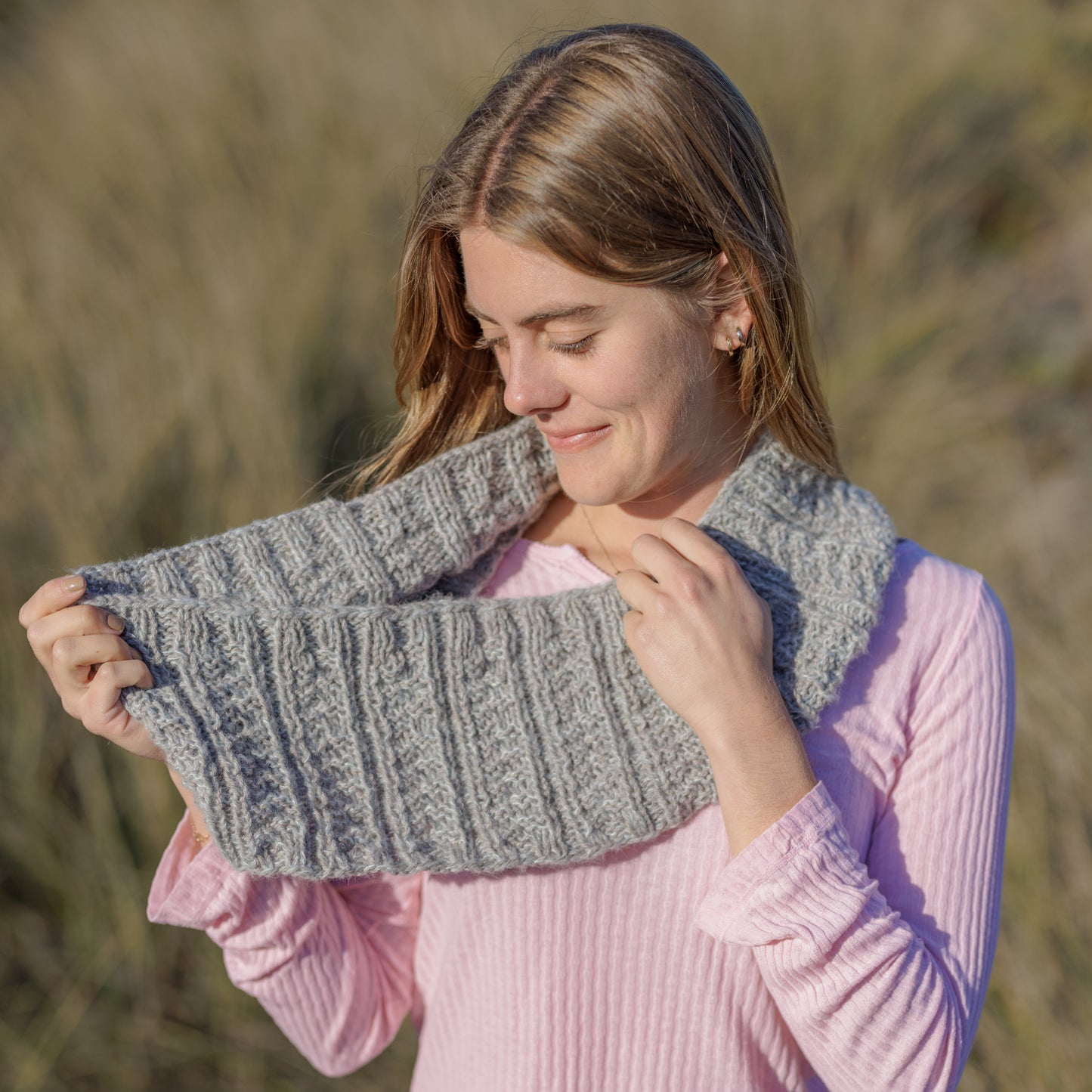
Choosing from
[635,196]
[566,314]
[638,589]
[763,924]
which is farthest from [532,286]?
[763,924]

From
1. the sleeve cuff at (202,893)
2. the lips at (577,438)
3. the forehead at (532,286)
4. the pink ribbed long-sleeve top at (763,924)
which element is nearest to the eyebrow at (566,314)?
the forehead at (532,286)

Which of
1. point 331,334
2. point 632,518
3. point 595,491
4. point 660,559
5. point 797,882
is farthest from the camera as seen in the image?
point 331,334

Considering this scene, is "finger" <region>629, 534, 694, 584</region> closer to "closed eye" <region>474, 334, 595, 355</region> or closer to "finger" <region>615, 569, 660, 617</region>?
"finger" <region>615, 569, 660, 617</region>

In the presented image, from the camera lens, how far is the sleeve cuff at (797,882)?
3.60 feet

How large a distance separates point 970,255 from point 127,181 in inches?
152

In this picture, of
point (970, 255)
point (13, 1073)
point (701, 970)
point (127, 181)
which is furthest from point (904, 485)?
point (127, 181)

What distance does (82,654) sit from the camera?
1.12 m

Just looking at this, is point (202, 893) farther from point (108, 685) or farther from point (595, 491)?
point (595, 491)

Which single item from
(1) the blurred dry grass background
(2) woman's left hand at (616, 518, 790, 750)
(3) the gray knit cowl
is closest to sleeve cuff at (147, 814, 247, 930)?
(3) the gray knit cowl

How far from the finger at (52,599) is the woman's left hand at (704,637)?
25.6 inches

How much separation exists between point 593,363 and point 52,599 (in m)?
0.70

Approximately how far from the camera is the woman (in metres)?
1.15

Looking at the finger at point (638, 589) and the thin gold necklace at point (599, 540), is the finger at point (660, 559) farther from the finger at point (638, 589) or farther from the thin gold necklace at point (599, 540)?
the thin gold necklace at point (599, 540)

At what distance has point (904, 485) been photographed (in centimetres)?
356
